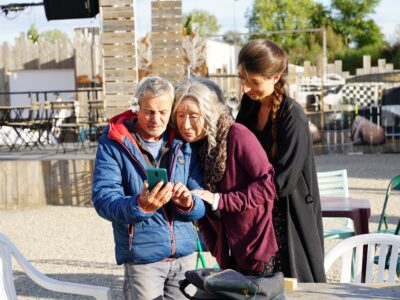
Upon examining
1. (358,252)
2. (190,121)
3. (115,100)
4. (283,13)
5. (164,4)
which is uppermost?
(283,13)

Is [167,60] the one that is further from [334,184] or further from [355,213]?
[355,213]

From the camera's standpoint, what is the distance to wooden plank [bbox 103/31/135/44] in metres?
10.8

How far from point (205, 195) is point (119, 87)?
810cm

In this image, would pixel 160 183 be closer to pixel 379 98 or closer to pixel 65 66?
pixel 379 98

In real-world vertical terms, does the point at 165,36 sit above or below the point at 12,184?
above

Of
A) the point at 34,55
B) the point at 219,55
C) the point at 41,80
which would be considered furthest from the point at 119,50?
the point at 219,55

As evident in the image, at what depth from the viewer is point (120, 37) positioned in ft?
35.3

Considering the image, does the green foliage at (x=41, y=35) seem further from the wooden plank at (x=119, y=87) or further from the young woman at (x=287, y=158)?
the young woman at (x=287, y=158)

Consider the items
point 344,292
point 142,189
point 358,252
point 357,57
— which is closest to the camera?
point 344,292

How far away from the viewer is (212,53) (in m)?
38.0

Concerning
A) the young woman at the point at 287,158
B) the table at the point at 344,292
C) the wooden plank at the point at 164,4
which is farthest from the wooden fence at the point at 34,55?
the table at the point at 344,292

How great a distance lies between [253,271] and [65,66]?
2700 cm

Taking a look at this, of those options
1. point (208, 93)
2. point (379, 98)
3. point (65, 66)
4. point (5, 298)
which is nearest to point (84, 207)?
point (5, 298)

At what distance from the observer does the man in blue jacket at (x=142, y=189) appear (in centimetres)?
284
